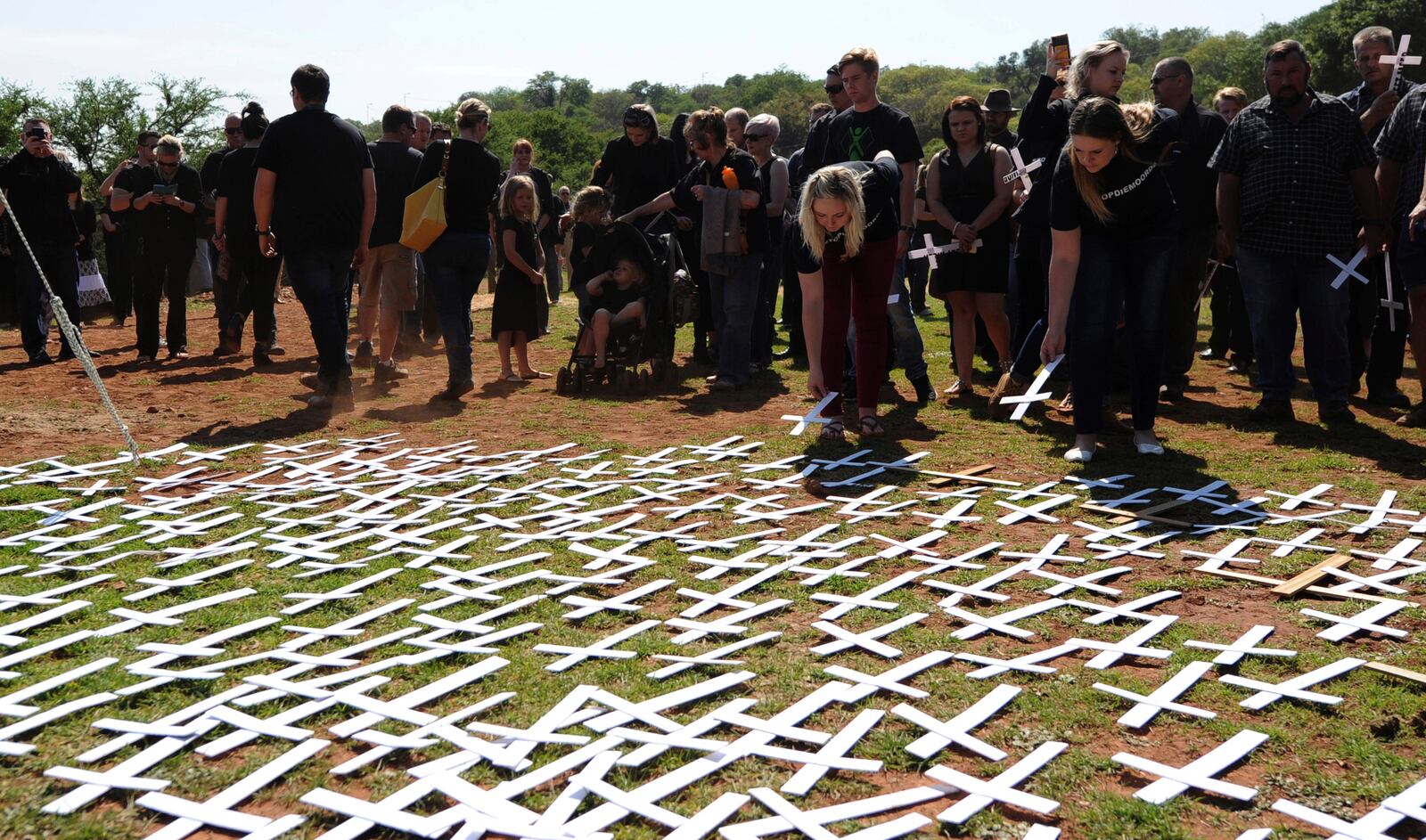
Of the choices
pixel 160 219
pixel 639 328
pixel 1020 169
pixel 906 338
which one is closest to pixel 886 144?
pixel 1020 169

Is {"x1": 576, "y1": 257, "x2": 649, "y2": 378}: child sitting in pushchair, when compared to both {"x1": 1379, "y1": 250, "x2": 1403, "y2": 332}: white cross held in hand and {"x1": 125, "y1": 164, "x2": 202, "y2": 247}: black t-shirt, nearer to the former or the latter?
{"x1": 125, "y1": 164, "x2": 202, "y2": 247}: black t-shirt

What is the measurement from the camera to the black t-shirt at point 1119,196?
249 inches

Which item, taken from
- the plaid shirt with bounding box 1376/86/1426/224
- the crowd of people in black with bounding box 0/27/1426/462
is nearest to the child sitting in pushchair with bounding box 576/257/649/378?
the crowd of people in black with bounding box 0/27/1426/462

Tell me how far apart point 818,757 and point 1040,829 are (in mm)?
584

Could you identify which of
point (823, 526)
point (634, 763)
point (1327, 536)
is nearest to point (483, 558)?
point (823, 526)

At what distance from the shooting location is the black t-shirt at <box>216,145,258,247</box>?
1032 centimetres

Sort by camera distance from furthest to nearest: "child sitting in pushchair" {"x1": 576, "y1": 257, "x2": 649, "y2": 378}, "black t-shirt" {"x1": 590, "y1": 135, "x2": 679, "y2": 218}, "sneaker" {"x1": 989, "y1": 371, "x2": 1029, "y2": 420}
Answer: "black t-shirt" {"x1": 590, "y1": 135, "x2": 679, "y2": 218} < "child sitting in pushchair" {"x1": 576, "y1": 257, "x2": 649, "y2": 378} < "sneaker" {"x1": 989, "y1": 371, "x2": 1029, "y2": 420}

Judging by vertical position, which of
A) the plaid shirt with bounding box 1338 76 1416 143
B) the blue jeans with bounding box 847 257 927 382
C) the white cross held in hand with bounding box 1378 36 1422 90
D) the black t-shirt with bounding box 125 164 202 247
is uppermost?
the white cross held in hand with bounding box 1378 36 1422 90

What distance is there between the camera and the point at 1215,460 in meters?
6.62

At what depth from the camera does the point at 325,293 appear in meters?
8.74

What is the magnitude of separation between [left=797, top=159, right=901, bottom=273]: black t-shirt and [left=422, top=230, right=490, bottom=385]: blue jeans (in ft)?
10.8

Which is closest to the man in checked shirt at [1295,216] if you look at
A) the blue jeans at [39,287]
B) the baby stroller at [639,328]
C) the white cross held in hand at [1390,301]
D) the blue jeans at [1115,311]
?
the white cross held in hand at [1390,301]

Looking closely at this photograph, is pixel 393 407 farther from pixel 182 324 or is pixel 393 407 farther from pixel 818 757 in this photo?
pixel 818 757

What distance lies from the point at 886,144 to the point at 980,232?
0.84 meters
